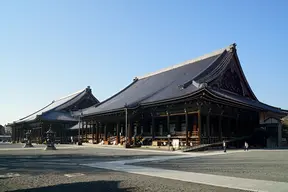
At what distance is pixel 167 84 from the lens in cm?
4344

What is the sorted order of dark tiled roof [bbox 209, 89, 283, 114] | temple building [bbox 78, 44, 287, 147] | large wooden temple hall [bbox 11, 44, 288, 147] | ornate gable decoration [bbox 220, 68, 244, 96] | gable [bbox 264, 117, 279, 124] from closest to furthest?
1. dark tiled roof [bbox 209, 89, 283, 114]
2. temple building [bbox 78, 44, 287, 147]
3. large wooden temple hall [bbox 11, 44, 288, 147]
4. ornate gable decoration [bbox 220, 68, 244, 96]
5. gable [bbox 264, 117, 279, 124]

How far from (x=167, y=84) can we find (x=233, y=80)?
9191 millimetres

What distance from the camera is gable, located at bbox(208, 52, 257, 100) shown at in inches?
1508

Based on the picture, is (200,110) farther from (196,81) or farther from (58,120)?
(58,120)

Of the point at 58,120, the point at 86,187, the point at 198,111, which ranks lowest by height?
the point at 86,187

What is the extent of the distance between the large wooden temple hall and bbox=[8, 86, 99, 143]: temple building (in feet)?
47.9

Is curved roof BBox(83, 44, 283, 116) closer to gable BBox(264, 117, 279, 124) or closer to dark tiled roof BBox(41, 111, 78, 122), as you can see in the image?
gable BBox(264, 117, 279, 124)

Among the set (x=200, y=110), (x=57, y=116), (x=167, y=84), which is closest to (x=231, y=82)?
(x=167, y=84)

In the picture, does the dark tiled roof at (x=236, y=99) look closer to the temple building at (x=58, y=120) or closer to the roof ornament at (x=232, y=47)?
the roof ornament at (x=232, y=47)

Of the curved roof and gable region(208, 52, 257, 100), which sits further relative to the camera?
gable region(208, 52, 257, 100)

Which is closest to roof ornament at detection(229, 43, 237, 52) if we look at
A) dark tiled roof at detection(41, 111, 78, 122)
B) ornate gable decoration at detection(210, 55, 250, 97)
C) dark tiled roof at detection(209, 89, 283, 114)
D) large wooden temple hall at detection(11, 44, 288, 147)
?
large wooden temple hall at detection(11, 44, 288, 147)

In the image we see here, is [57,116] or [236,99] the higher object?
[236,99]

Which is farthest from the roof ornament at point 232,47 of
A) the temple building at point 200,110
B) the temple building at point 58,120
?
the temple building at point 58,120

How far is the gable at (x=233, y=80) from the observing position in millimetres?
38291
